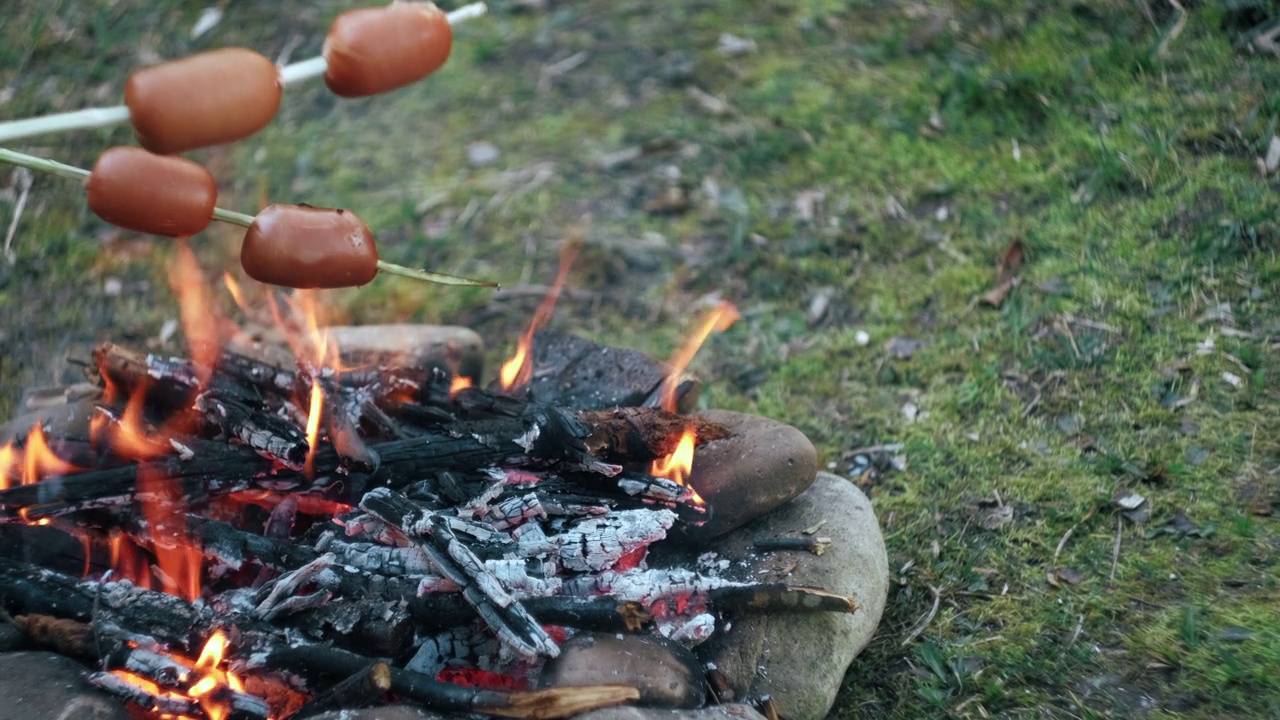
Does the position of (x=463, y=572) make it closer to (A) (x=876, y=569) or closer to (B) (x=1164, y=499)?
(A) (x=876, y=569)

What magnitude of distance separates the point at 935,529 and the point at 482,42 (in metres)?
4.38

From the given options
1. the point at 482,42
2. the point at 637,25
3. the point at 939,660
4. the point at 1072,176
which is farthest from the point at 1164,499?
the point at 482,42

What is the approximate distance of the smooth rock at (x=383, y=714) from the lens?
2.13m

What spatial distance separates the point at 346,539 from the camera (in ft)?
8.67

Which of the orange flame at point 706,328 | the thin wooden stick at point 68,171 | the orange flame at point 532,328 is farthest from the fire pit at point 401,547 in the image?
the orange flame at point 706,328

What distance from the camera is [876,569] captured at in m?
2.79

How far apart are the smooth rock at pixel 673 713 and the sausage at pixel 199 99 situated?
1.44 meters

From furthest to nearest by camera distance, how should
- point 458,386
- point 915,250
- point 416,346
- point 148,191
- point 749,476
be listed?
point 915,250 < point 416,346 < point 458,386 < point 749,476 < point 148,191

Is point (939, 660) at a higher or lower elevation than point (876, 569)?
lower

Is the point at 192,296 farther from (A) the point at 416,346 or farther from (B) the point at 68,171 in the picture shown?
(B) the point at 68,171

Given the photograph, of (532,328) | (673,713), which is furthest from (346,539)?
(532,328)

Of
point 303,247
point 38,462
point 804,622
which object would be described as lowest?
point 804,622

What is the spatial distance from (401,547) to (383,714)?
544mm

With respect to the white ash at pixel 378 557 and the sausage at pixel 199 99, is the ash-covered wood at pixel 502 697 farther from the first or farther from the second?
the sausage at pixel 199 99
